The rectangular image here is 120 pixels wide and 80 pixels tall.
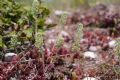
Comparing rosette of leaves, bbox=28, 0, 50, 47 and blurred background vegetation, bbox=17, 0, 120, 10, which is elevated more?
rosette of leaves, bbox=28, 0, 50, 47

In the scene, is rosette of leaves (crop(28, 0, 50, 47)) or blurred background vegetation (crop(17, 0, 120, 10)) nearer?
rosette of leaves (crop(28, 0, 50, 47))

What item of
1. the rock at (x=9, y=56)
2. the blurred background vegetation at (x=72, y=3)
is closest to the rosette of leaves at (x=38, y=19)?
the rock at (x=9, y=56)

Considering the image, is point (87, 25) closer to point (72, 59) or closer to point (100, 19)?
point (100, 19)

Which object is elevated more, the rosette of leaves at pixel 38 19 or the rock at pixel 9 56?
the rosette of leaves at pixel 38 19

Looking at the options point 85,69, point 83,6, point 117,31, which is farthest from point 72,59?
point 83,6

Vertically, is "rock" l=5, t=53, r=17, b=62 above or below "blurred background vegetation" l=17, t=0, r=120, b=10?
above

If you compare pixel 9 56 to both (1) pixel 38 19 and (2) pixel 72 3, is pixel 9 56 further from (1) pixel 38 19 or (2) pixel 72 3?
(2) pixel 72 3

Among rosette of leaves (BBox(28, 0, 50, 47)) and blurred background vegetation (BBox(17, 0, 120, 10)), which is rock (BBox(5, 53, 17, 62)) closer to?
rosette of leaves (BBox(28, 0, 50, 47))

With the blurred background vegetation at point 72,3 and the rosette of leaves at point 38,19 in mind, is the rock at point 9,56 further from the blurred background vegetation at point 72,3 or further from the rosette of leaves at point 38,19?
the blurred background vegetation at point 72,3

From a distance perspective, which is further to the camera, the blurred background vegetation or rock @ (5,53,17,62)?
the blurred background vegetation

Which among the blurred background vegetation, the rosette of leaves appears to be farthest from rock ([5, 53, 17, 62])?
the blurred background vegetation

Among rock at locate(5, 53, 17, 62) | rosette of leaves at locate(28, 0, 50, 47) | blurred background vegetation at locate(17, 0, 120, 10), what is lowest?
blurred background vegetation at locate(17, 0, 120, 10)

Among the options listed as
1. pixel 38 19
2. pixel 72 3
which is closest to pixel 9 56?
pixel 38 19
